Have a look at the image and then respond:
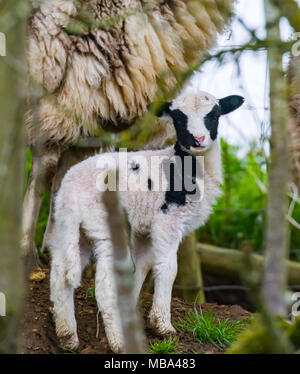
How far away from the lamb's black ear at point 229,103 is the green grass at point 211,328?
4.31 feet

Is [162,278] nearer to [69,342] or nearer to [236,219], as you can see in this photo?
[69,342]

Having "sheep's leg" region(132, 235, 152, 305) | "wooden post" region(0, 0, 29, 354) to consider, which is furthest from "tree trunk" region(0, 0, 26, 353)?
"sheep's leg" region(132, 235, 152, 305)

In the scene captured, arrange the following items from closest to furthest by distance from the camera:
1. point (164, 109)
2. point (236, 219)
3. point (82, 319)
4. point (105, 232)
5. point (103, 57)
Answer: point (105, 232) → point (164, 109) → point (82, 319) → point (103, 57) → point (236, 219)

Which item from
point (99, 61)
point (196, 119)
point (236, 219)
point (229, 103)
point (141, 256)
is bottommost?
point (141, 256)

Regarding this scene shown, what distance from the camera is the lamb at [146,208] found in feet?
12.1

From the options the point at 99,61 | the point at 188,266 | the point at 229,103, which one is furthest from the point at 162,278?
the point at 188,266

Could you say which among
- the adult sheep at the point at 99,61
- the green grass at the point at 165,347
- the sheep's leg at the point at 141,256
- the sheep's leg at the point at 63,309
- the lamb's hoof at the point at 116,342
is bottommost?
the green grass at the point at 165,347

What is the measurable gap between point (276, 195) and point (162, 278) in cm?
157

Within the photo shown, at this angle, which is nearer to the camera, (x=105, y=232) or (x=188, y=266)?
(x=105, y=232)

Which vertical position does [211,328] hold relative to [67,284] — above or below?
below

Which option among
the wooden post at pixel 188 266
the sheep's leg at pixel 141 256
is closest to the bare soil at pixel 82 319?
the sheep's leg at pixel 141 256

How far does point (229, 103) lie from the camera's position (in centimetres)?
396

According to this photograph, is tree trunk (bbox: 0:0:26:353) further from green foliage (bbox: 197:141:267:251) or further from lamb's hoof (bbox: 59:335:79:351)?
green foliage (bbox: 197:141:267:251)

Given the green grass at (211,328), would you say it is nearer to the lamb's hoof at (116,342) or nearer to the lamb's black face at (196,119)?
the lamb's hoof at (116,342)
